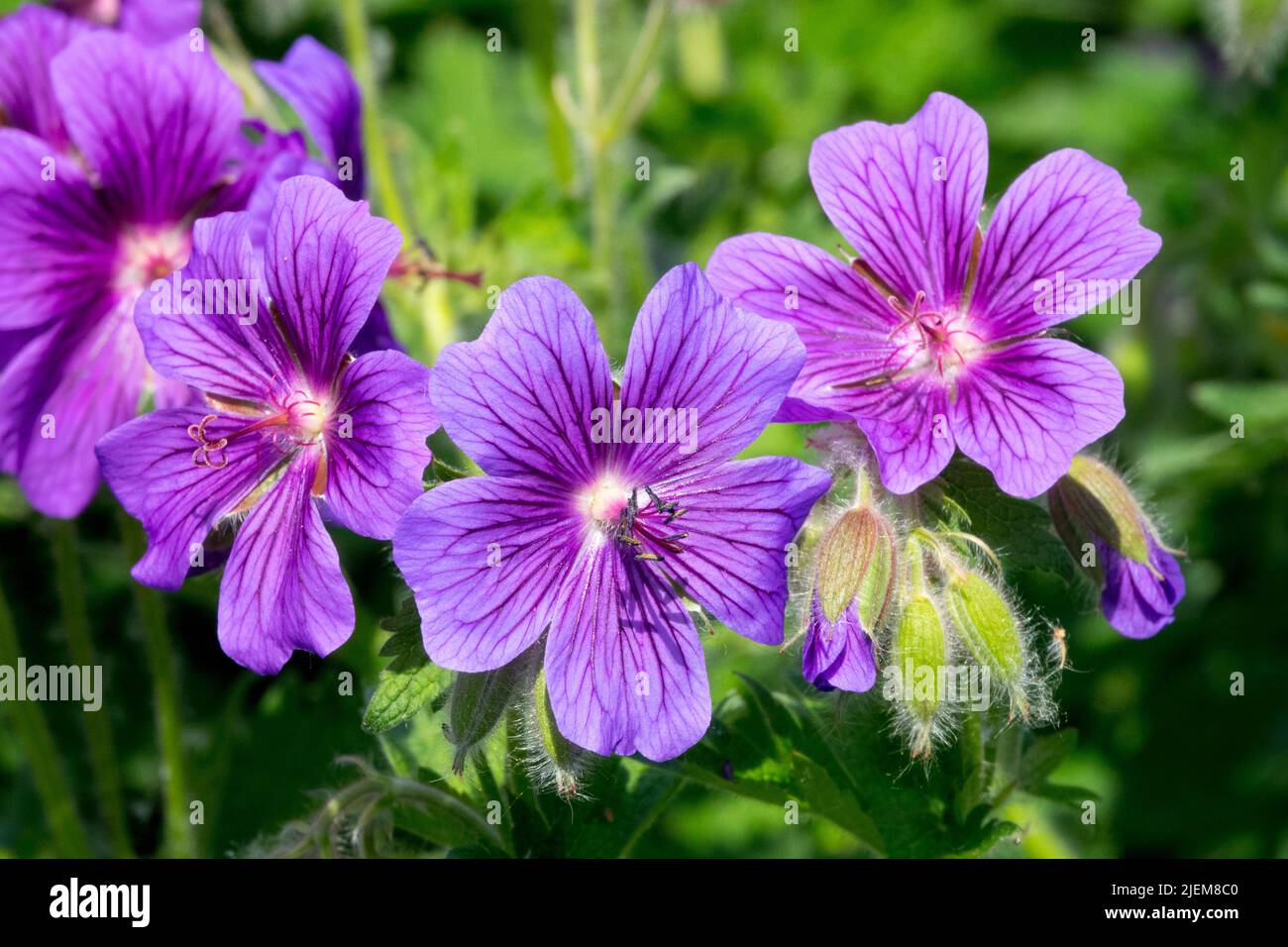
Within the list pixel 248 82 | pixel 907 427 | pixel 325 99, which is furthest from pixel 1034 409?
pixel 248 82

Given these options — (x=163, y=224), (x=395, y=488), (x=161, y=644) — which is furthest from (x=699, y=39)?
(x=395, y=488)

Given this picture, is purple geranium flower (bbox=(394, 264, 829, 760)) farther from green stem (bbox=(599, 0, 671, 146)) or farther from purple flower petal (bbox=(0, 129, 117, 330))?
green stem (bbox=(599, 0, 671, 146))

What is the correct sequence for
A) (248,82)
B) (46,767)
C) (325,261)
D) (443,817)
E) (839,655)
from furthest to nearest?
(248,82), (46,767), (443,817), (325,261), (839,655)

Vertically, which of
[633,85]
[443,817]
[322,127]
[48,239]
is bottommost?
[443,817]

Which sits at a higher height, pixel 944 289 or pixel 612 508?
pixel 944 289

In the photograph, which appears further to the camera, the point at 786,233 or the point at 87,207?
the point at 786,233

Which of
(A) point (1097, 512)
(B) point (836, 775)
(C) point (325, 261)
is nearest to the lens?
(C) point (325, 261)

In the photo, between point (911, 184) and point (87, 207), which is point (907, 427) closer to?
point (911, 184)
